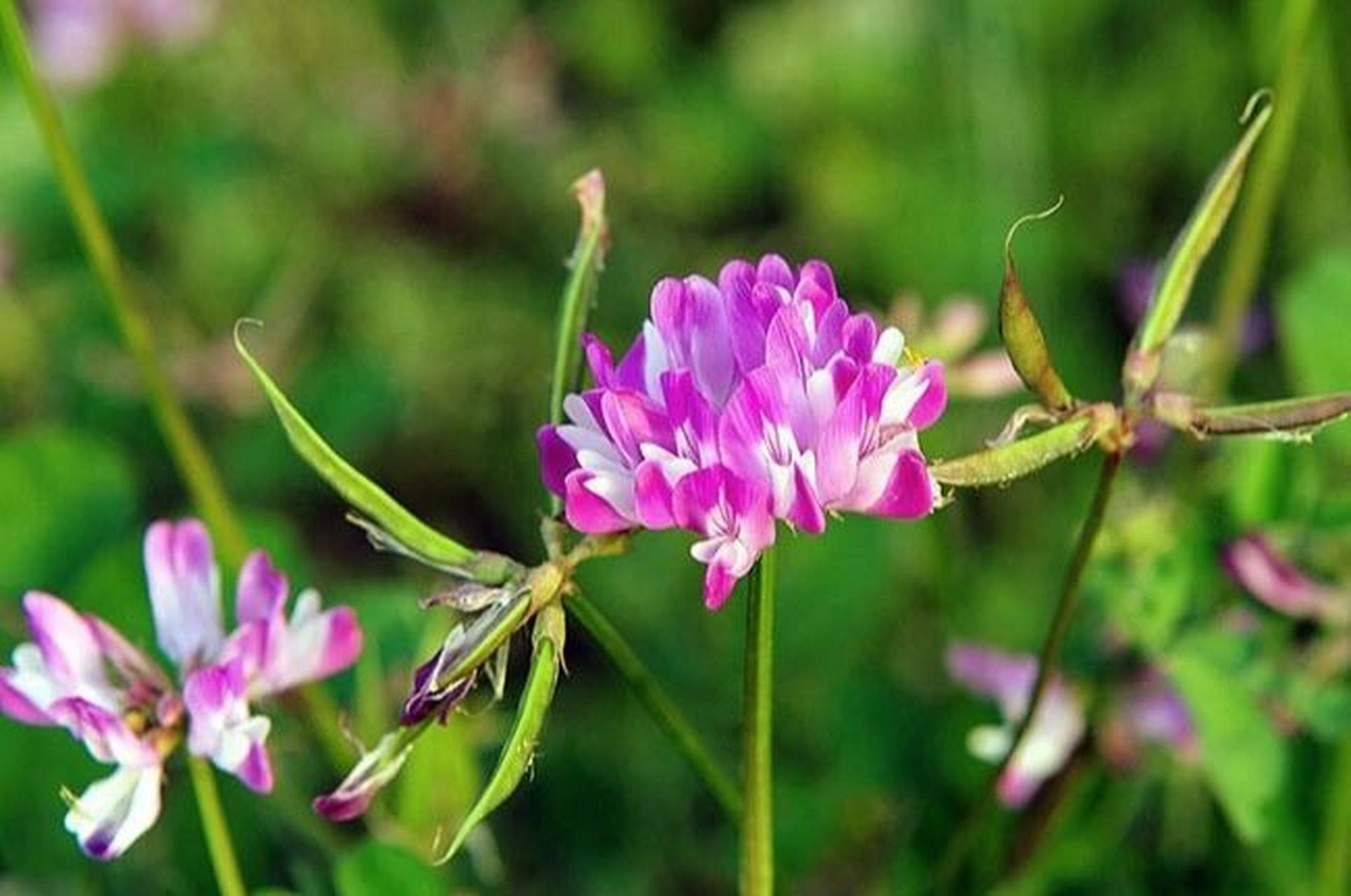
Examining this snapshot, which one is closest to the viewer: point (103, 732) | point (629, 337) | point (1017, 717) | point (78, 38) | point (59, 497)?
point (103, 732)

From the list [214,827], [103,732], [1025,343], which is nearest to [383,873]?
[214,827]

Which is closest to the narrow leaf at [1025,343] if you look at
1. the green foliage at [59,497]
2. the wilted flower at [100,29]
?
the green foliage at [59,497]

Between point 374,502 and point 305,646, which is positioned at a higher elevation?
point 374,502

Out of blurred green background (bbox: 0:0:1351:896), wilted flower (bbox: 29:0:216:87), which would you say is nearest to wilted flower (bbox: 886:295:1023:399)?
blurred green background (bbox: 0:0:1351:896)

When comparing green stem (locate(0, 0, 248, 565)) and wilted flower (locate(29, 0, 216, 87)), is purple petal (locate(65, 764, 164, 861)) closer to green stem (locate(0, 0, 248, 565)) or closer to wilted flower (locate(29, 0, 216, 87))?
green stem (locate(0, 0, 248, 565))

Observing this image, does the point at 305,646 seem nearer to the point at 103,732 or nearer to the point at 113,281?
the point at 103,732

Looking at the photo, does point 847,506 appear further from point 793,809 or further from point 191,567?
point 793,809

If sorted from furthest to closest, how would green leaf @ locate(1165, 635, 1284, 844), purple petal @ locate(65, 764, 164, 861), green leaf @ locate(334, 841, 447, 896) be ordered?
→ 1. green leaf @ locate(1165, 635, 1284, 844)
2. green leaf @ locate(334, 841, 447, 896)
3. purple petal @ locate(65, 764, 164, 861)
